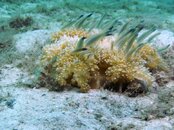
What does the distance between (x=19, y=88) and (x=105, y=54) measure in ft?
4.80

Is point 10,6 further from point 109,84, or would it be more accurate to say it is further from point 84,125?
point 84,125

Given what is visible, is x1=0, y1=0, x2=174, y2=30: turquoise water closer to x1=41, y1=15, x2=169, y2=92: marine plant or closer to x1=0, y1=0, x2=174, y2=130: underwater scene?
x1=0, y1=0, x2=174, y2=130: underwater scene

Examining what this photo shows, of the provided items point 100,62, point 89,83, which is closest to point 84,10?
point 100,62

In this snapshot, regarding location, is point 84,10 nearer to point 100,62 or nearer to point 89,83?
point 100,62

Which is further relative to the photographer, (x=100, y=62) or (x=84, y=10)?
(x=84, y=10)

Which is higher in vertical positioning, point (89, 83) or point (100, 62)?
point (100, 62)

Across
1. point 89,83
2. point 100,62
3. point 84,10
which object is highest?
point 84,10

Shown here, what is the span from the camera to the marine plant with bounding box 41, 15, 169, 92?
4.71m

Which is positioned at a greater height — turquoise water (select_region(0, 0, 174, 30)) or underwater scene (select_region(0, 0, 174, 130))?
turquoise water (select_region(0, 0, 174, 30))

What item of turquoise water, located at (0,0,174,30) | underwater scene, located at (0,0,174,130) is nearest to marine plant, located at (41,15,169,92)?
underwater scene, located at (0,0,174,130)

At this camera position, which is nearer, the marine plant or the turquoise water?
the marine plant

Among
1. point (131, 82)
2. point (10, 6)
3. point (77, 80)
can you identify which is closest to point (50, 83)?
point (77, 80)

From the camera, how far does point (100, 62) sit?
16.0 ft

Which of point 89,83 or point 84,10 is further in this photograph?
point 84,10
